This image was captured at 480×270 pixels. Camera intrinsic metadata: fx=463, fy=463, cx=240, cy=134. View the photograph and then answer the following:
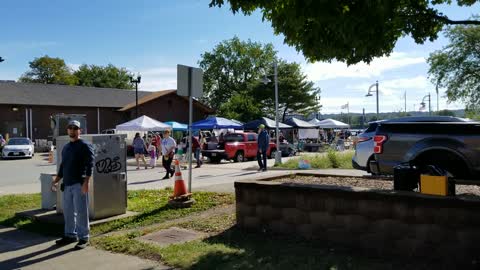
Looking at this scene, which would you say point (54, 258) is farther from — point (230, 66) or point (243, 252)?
point (230, 66)

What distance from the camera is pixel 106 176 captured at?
823 centimetres

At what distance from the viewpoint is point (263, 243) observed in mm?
6164

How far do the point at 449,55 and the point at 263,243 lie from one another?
4053 centimetres

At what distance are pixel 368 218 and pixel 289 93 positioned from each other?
57636 millimetres

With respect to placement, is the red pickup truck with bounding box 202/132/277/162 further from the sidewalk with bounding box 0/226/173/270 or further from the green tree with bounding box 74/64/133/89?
the green tree with bounding box 74/64/133/89

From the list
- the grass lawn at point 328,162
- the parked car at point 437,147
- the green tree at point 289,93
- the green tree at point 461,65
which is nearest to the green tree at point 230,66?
the green tree at point 289,93

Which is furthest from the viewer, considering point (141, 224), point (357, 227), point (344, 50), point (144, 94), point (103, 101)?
point (144, 94)

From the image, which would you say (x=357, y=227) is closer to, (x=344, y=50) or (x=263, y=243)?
(x=263, y=243)

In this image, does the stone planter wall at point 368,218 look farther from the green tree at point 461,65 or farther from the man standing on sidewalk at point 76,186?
the green tree at point 461,65

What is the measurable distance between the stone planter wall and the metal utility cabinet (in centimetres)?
268

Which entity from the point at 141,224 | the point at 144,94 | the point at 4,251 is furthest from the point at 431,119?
the point at 144,94

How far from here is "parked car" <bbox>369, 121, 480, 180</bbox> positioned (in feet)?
26.2

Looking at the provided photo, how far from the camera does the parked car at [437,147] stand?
7984mm

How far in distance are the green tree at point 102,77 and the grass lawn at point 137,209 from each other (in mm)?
78279
